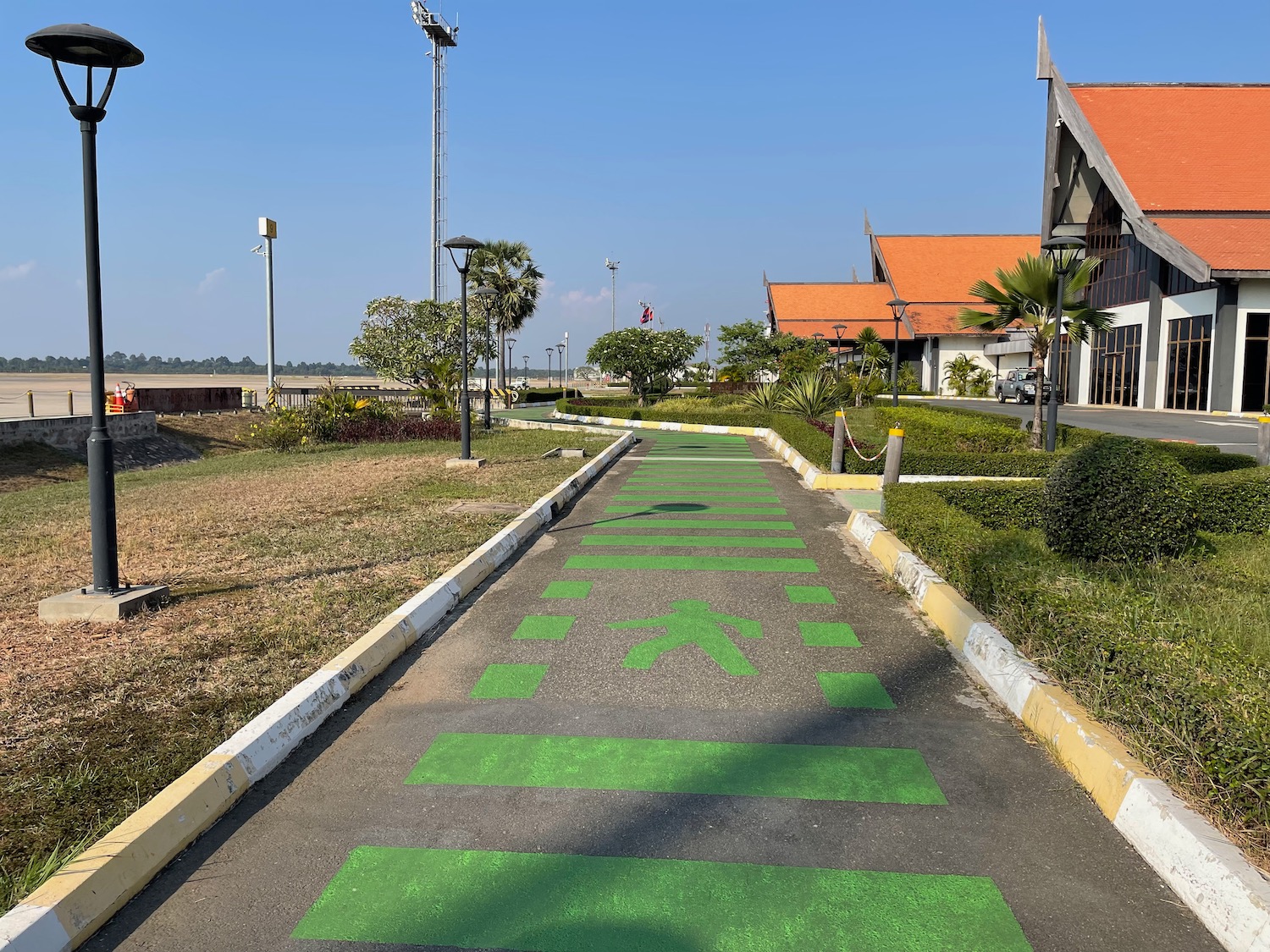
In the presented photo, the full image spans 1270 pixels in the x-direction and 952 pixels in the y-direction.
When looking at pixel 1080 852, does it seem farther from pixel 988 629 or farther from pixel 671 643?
pixel 671 643

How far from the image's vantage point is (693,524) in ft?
32.9

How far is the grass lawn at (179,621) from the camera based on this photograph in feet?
11.3


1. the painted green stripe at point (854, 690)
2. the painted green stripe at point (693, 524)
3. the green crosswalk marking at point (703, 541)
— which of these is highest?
the painted green stripe at point (693, 524)

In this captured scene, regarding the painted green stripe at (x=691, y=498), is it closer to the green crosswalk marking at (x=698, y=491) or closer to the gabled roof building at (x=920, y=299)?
the green crosswalk marking at (x=698, y=491)

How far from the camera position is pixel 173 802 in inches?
127

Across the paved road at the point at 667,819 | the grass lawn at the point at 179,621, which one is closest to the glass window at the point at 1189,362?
the grass lawn at the point at 179,621

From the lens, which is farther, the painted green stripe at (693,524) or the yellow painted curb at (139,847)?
the painted green stripe at (693,524)

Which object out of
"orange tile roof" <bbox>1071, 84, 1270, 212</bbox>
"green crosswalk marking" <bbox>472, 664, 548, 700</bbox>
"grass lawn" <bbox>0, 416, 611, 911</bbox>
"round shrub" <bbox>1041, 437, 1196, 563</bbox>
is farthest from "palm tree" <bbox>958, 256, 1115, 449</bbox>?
"orange tile roof" <bbox>1071, 84, 1270, 212</bbox>

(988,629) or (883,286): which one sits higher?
(883,286)

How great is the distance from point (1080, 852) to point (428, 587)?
4454 mm

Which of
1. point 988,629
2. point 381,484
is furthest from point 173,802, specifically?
point 381,484

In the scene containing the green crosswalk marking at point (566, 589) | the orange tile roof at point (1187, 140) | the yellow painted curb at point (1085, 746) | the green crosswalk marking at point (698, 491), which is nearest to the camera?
the yellow painted curb at point (1085, 746)

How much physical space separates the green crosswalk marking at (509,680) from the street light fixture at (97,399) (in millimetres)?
2569

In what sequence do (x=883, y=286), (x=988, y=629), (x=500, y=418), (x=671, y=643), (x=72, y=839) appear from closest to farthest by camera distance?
1. (x=72, y=839)
2. (x=988, y=629)
3. (x=671, y=643)
4. (x=500, y=418)
5. (x=883, y=286)
